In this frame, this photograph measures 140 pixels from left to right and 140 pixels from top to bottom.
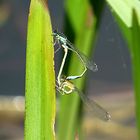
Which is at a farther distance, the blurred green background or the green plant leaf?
the blurred green background

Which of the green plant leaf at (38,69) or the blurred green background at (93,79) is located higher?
the green plant leaf at (38,69)

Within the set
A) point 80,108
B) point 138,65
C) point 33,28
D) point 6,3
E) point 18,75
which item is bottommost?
point 18,75

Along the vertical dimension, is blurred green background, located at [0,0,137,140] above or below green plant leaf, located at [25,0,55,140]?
below

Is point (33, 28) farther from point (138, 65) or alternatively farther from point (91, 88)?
point (91, 88)

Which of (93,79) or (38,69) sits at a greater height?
(38,69)

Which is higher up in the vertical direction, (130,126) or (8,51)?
(8,51)

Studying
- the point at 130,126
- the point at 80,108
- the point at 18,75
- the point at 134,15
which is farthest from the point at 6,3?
the point at 134,15

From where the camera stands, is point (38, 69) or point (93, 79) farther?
point (93, 79)

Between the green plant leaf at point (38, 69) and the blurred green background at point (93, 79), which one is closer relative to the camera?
the green plant leaf at point (38, 69)
